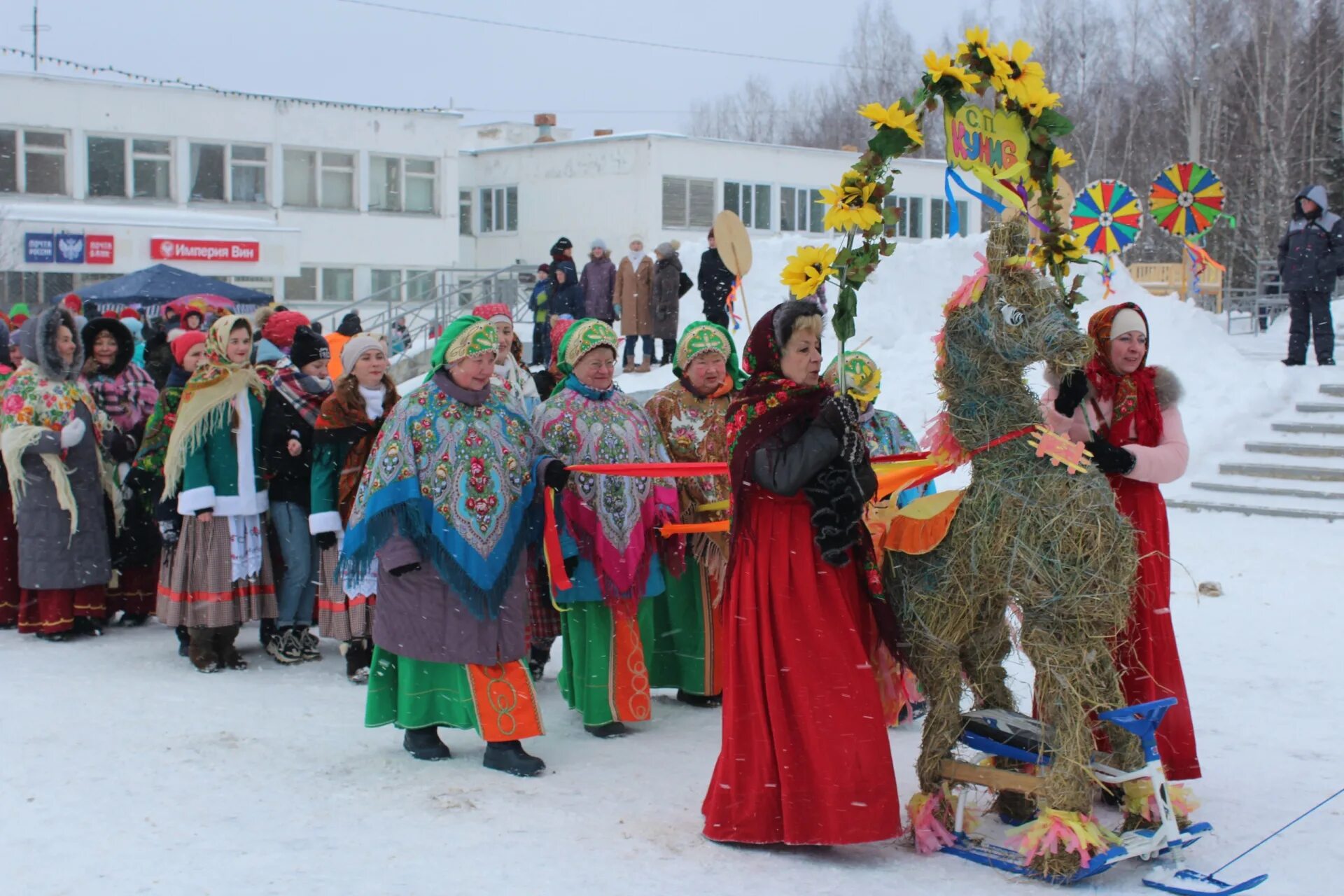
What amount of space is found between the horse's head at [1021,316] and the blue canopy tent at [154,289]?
1570 cm

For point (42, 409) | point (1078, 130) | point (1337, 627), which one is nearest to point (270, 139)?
point (1078, 130)

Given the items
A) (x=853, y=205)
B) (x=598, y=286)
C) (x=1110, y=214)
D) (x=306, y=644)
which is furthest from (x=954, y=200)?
(x=598, y=286)

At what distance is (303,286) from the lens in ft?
106

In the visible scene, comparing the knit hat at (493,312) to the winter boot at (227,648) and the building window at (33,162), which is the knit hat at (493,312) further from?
the building window at (33,162)

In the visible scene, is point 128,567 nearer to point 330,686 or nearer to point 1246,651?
point 330,686

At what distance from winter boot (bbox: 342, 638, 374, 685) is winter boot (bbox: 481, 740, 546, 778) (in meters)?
1.83

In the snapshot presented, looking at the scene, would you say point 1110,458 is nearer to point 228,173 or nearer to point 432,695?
point 432,695

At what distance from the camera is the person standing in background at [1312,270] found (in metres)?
13.8

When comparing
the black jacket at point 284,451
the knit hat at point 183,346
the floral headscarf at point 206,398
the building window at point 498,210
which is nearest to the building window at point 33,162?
the building window at point 498,210

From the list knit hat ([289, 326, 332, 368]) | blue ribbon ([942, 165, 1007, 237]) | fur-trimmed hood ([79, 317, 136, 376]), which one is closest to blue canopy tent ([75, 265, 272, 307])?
fur-trimmed hood ([79, 317, 136, 376])

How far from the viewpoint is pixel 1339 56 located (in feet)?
124

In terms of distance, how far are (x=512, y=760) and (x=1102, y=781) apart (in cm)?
234

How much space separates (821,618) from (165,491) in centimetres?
433

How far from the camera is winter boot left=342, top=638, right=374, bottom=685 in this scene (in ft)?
23.8
